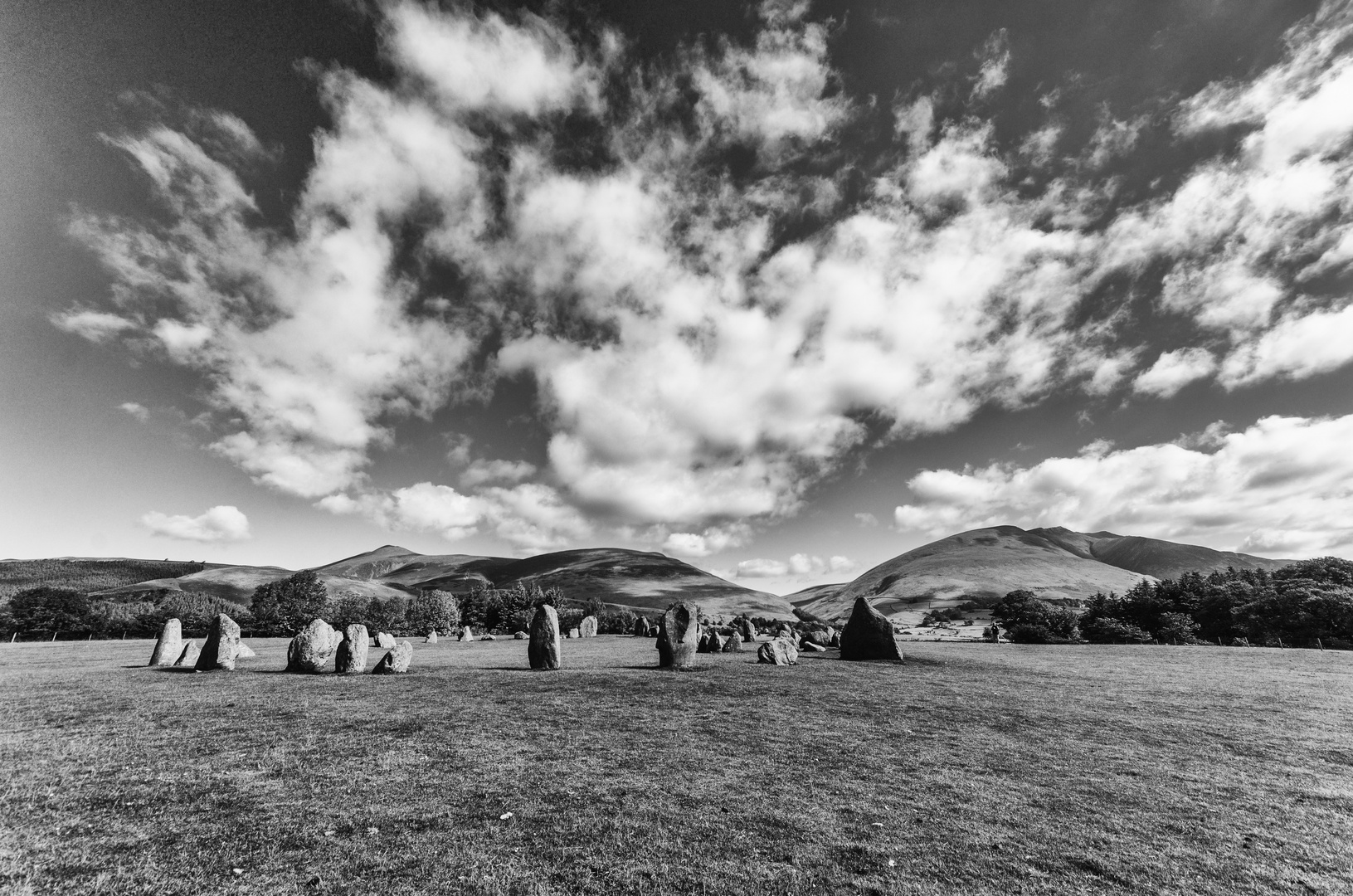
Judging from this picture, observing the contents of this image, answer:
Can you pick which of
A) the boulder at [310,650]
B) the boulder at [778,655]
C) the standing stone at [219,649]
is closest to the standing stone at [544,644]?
the boulder at [310,650]

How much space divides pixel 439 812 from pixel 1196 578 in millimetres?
75461

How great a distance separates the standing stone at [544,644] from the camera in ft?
77.6

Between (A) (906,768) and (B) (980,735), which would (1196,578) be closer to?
(B) (980,735)

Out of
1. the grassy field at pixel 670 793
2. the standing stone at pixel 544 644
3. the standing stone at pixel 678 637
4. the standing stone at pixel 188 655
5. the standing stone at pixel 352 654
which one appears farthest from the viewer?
the standing stone at pixel 188 655

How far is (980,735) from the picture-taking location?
11414mm

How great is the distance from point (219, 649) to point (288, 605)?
5721 cm

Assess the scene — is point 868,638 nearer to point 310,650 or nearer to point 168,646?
point 310,650

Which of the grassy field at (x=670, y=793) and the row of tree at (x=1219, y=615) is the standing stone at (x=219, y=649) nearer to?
the grassy field at (x=670, y=793)

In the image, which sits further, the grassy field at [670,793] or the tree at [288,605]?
the tree at [288,605]

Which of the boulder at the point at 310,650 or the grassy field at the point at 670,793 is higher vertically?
the boulder at the point at 310,650

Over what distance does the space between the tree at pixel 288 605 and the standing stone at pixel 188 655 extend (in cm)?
3084

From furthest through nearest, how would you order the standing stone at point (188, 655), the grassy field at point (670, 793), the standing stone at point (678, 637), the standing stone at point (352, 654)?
the standing stone at point (188, 655) → the standing stone at point (678, 637) → the standing stone at point (352, 654) → the grassy field at point (670, 793)

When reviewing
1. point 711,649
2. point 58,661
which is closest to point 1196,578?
point 711,649

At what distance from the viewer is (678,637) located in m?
24.3
